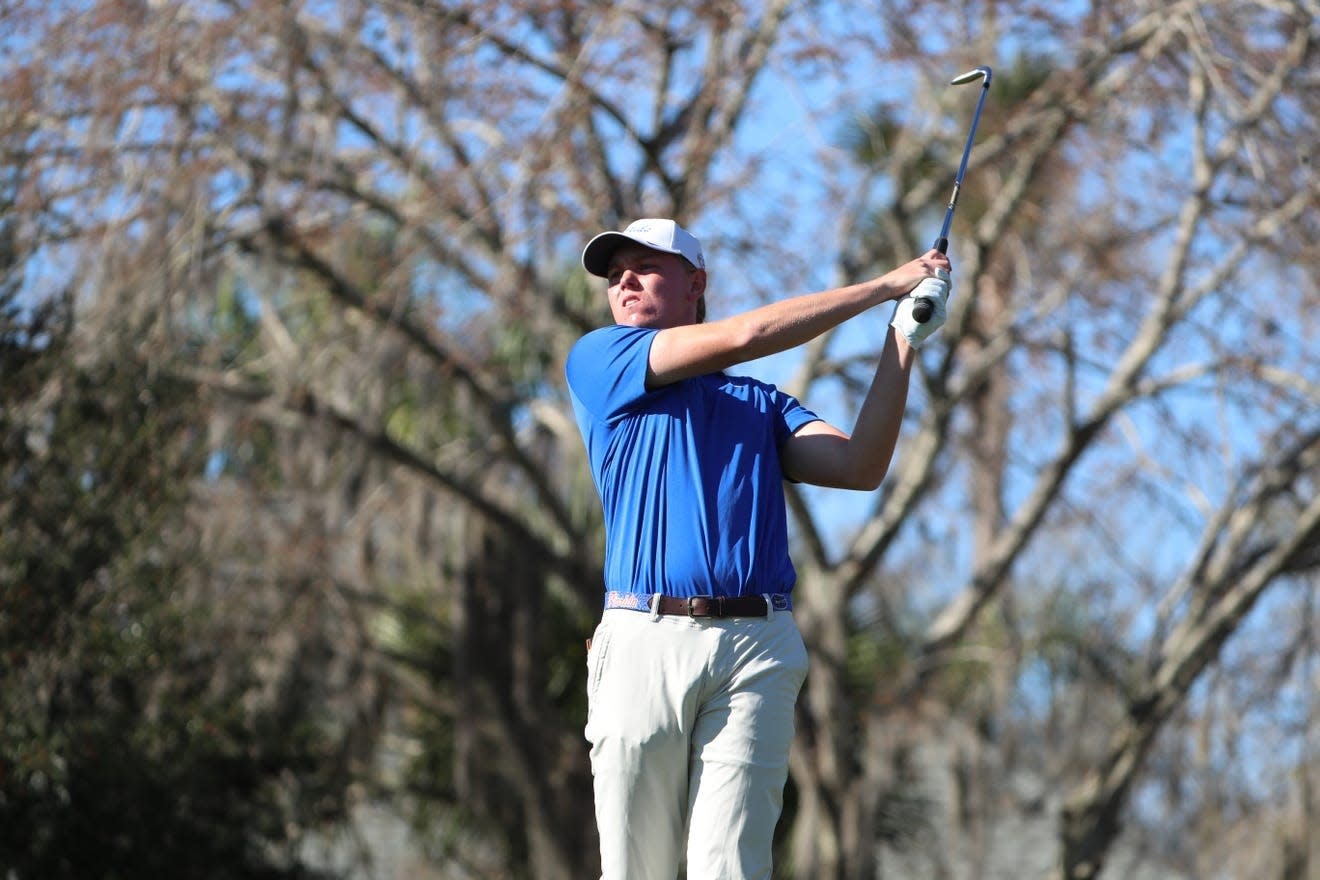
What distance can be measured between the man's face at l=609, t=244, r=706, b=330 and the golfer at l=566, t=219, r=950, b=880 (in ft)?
0.36

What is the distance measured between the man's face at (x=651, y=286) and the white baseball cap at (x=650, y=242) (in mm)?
21

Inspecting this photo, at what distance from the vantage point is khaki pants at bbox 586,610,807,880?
3438 mm

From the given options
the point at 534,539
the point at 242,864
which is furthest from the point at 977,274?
the point at 242,864

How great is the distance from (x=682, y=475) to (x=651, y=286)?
1.57ft

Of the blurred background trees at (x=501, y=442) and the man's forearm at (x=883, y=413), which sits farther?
the blurred background trees at (x=501, y=442)

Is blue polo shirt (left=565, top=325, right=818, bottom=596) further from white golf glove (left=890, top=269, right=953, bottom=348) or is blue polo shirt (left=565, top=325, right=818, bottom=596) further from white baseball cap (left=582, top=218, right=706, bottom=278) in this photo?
white golf glove (left=890, top=269, right=953, bottom=348)

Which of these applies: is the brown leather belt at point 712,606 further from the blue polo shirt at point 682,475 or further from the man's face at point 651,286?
the man's face at point 651,286

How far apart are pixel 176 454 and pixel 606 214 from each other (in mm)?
2667

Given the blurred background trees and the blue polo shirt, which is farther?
the blurred background trees

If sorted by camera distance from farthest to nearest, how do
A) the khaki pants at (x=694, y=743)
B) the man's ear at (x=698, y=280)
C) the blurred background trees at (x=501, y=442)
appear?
the blurred background trees at (x=501, y=442)
the man's ear at (x=698, y=280)
the khaki pants at (x=694, y=743)

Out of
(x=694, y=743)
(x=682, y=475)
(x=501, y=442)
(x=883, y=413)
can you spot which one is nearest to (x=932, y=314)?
(x=883, y=413)

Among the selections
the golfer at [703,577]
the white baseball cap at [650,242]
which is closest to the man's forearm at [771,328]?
the golfer at [703,577]

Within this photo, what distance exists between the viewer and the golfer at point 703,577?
3453mm

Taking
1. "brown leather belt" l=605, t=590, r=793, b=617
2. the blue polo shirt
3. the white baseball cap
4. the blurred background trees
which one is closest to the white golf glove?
the blue polo shirt
